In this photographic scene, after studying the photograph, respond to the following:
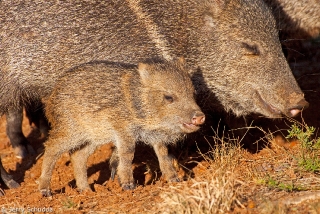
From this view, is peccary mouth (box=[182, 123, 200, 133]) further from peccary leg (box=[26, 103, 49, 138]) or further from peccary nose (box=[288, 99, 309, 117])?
peccary leg (box=[26, 103, 49, 138])

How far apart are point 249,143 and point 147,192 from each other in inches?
72.3

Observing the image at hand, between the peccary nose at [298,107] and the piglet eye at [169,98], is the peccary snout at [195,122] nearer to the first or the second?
the piglet eye at [169,98]

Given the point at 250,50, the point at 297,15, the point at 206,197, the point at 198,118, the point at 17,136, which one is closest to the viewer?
the point at 206,197

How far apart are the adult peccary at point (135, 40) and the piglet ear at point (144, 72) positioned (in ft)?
1.54

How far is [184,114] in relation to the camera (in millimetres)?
4801

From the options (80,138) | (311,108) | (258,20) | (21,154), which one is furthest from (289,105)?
(21,154)

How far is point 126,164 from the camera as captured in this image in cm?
493

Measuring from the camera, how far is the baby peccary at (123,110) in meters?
4.87

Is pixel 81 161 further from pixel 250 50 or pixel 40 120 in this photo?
pixel 40 120

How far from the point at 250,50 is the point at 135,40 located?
3.05ft

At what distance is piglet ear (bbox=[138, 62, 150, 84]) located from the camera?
4.90 m

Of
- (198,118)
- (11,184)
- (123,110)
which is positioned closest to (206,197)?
(198,118)

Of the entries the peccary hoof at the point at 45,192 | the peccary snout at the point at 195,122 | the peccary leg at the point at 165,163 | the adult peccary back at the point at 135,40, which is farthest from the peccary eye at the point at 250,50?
the peccary hoof at the point at 45,192

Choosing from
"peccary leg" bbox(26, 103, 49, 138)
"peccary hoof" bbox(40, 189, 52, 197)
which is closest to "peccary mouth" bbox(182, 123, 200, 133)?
"peccary hoof" bbox(40, 189, 52, 197)
